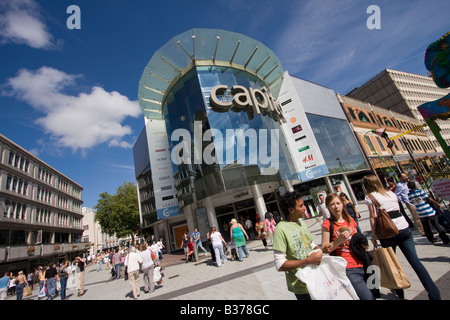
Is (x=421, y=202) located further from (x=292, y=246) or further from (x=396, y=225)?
(x=292, y=246)

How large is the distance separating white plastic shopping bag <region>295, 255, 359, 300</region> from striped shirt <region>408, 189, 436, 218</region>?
4.84 meters

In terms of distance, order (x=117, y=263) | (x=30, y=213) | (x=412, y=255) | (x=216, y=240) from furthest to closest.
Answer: (x=30, y=213), (x=117, y=263), (x=216, y=240), (x=412, y=255)

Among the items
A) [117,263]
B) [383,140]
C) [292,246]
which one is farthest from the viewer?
[383,140]

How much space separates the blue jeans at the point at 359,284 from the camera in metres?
2.34

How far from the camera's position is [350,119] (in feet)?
92.7

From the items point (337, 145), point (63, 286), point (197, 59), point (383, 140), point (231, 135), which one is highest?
point (197, 59)

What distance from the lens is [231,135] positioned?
1733 cm

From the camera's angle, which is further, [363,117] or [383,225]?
[363,117]

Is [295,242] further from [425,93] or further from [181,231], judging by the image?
[425,93]

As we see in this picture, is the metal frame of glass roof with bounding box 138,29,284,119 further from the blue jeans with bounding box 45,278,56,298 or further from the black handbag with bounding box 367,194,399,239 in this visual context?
the black handbag with bounding box 367,194,399,239

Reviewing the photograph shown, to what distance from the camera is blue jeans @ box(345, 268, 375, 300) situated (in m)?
2.34

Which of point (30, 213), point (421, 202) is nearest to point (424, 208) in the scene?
point (421, 202)

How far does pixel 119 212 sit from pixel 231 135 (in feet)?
107

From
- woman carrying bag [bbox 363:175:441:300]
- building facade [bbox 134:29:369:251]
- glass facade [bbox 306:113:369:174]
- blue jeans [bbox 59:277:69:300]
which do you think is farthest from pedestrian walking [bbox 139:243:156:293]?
glass facade [bbox 306:113:369:174]
